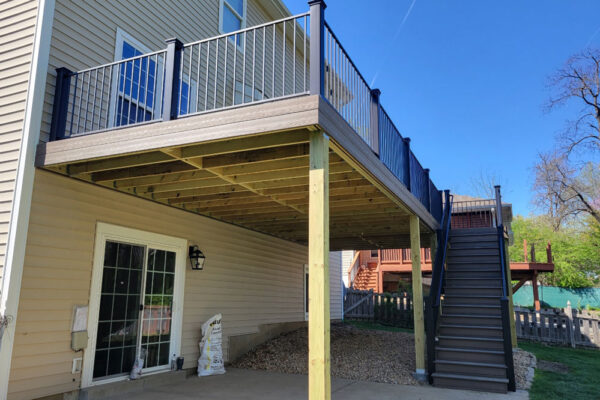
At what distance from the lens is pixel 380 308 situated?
52.9 ft

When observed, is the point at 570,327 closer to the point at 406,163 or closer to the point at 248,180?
the point at 406,163

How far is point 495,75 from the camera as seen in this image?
34250 mm

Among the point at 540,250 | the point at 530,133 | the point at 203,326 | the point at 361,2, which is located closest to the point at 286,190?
the point at 203,326

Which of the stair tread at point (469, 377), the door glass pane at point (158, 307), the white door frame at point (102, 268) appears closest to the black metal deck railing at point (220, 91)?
the white door frame at point (102, 268)

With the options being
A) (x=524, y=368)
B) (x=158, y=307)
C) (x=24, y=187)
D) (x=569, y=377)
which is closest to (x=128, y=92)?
(x=24, y=187)

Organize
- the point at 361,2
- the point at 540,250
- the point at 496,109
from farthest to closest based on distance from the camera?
the point at 496,109, the point at 540,250, the point at 361,2

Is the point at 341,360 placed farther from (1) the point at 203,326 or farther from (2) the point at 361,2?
(2) the point at 361,2

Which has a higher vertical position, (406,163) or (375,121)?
(375,121)

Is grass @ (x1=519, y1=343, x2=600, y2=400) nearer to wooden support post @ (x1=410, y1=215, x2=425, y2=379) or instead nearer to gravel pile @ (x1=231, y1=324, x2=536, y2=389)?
gravel pile @ (x1=231, y1=324, x2=536, y2=389)

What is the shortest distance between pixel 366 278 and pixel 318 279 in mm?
19001

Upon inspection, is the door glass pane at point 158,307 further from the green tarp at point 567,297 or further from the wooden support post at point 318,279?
the green tarp at point 567,297

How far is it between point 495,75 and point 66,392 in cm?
3677

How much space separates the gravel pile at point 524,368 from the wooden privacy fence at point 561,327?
10.7 ft

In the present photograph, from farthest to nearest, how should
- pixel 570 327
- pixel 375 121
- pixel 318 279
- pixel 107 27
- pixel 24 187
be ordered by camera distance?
pixel 570 327 < pixel 107 27 < pixel 375 121 < pixel 24 187 < pixel 318 279
